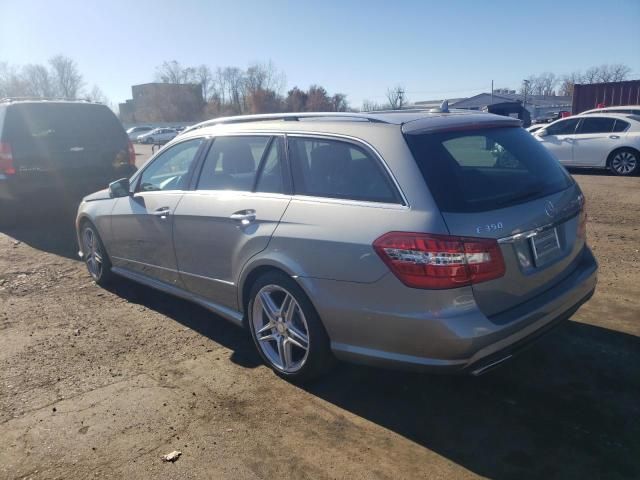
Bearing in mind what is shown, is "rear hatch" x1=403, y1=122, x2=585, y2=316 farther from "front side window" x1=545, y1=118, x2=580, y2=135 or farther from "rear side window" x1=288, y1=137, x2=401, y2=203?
"front side window" x1=545, y1=118, x2=580, y2=135

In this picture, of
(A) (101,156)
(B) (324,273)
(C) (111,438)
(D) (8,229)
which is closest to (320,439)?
(B) (324,273)

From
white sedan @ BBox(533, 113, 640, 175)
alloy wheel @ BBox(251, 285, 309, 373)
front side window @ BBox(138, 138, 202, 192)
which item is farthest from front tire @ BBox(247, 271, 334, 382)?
white sedan @ BBox(533, 113, 640, 175)

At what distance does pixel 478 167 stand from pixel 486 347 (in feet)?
3.84

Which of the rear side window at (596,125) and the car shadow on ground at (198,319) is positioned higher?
the rear side window at (596,125)

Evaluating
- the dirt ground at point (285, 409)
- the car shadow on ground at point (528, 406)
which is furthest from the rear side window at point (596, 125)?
the car shadow on ground at point (528, 406)

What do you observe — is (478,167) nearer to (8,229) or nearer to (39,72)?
(8,229)

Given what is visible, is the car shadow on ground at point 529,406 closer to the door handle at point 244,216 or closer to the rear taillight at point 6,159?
the door handle at point 244,216

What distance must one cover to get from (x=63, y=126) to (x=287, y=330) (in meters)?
6.62

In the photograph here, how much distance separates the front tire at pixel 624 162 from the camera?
12945 mm

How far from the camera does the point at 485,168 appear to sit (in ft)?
11.4

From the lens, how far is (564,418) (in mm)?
3137

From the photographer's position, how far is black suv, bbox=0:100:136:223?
816 cm

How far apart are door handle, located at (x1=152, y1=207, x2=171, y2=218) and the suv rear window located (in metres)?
2.26

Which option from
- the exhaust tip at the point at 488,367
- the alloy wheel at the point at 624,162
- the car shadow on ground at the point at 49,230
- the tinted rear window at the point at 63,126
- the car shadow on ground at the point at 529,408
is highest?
the tinted rear window at the point at 63,126
